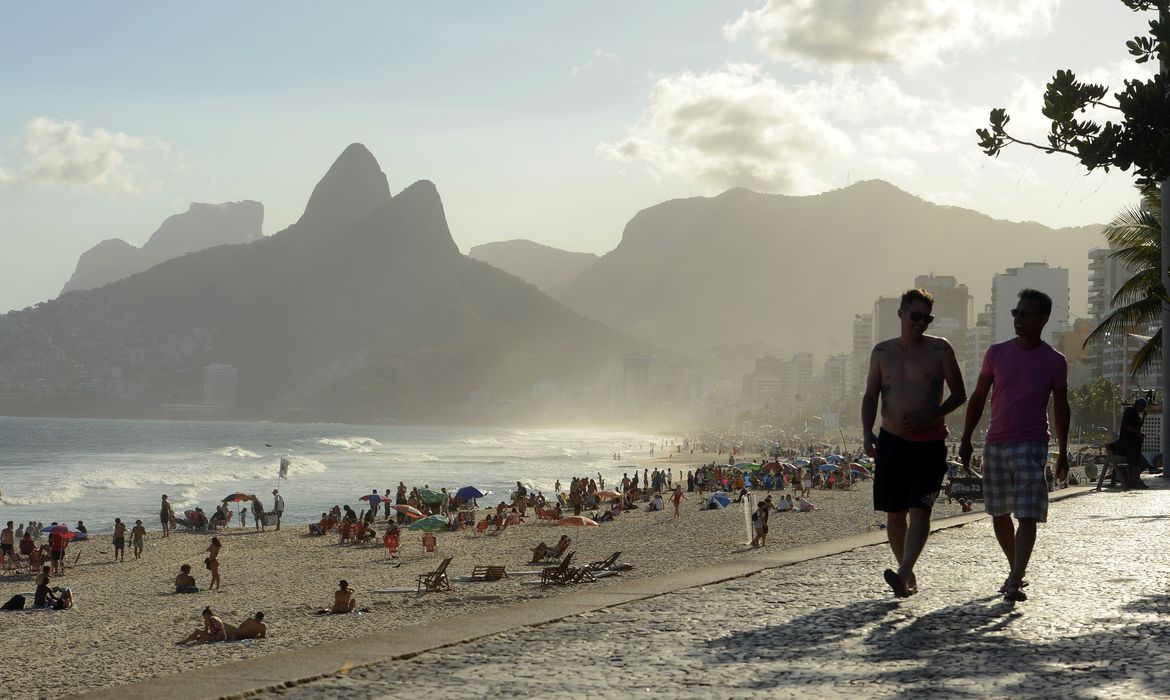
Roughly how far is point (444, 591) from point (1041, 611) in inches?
509

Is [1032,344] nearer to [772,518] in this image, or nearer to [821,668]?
[821,668]

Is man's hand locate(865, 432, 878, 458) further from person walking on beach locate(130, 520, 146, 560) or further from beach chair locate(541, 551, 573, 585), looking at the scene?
person walking on beach locate(130, 520, 146, 560)

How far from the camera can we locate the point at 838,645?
538 centimetres

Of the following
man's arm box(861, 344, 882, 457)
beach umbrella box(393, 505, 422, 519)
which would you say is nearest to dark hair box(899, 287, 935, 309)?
man's arm box(861, 344, 882, 457)

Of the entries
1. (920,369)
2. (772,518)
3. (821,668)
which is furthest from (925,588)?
(772,518)

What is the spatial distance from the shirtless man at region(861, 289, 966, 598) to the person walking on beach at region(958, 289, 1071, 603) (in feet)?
0.70

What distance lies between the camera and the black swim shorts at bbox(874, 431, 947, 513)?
6.40 meters

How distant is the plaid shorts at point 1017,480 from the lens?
6.25 meters

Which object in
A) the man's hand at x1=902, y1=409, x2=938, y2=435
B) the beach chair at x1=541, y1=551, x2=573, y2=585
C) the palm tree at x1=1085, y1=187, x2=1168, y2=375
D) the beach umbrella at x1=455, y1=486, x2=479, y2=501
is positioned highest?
the palm tree at x1=1085, y1=187, x2=1168, y2=375

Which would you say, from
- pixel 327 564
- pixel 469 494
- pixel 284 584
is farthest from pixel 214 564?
pixel 469 494

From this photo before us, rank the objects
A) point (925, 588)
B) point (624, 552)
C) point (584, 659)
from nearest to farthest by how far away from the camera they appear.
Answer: point (584, 659), point (925, 588), point (624, 552)

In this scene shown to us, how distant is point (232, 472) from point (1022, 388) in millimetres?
75801

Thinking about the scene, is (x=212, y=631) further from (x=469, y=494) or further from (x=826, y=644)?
(x=469, y=494)

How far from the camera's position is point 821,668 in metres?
4.89
